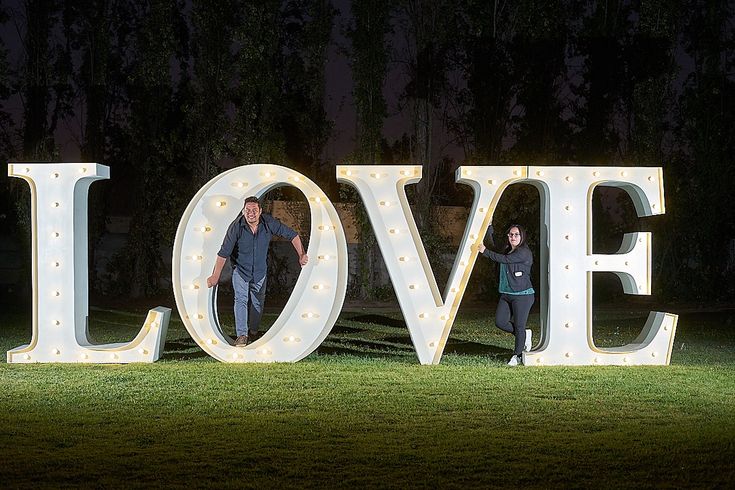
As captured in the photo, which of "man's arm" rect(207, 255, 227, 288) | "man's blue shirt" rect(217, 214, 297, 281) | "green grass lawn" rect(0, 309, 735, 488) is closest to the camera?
"green grass lawn" rect(0, 309, 735, 488)

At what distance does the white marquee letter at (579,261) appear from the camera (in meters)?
10.9

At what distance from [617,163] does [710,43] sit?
13.6 ft

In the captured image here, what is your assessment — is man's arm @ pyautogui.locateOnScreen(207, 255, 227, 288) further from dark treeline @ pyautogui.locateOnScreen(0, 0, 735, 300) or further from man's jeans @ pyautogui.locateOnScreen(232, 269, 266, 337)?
dark treeline @ pyautogui.locateOnScreen(0, 0, 735, 300)

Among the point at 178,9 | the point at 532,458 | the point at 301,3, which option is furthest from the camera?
the point at 301,3

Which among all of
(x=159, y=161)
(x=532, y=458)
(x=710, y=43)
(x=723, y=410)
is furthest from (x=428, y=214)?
(x=532, y=458)

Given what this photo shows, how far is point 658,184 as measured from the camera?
10992mm

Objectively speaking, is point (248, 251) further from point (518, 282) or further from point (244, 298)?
point (518, 282)

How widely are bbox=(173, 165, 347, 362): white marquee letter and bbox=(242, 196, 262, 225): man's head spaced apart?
12cm

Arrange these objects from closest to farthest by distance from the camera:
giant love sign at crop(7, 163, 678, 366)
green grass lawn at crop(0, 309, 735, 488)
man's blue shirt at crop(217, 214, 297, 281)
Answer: green grass lawn at crop(0, 309, 735, 488), giant love sign at crop(7, 163, 678, 366), man's blue shirt at crop(217, 214, 297, 281)

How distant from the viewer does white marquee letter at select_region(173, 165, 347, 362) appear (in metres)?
10.9

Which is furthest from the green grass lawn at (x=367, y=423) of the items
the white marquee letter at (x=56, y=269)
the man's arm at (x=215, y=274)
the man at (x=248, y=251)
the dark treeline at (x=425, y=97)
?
the dark treeline at (x=425, y=97)

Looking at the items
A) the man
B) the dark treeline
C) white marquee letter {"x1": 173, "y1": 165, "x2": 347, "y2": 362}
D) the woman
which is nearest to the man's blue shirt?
the man

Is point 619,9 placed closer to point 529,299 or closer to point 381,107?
point 381,107

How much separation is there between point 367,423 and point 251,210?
401cm
